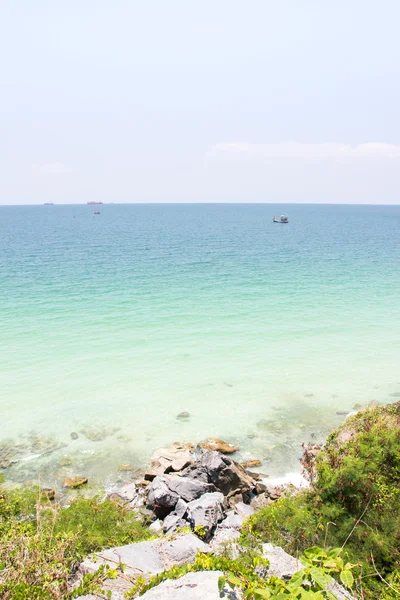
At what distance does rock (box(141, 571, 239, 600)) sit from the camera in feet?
16.8

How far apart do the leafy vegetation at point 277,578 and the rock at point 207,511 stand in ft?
14.0

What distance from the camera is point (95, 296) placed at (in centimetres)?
3784

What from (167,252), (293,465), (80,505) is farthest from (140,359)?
(167,252)

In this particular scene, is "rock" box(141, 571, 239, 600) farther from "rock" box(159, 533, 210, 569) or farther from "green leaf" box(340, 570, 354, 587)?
"rock" box(159, 533, 210, 569)

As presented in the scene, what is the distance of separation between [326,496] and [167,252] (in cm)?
6135

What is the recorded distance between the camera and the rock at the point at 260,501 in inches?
518

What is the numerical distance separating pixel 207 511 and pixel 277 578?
6.41m

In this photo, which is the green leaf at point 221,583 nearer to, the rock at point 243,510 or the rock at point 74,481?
the rock at point 243,510

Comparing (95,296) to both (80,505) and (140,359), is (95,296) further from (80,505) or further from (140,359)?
(80,505)

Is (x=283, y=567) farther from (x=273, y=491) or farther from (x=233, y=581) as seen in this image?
(x=273, y=491)

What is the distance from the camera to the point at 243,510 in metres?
12.5

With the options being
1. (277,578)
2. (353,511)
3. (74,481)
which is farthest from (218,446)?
(277,578)

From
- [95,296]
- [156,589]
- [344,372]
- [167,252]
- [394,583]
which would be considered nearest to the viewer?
[156,589]

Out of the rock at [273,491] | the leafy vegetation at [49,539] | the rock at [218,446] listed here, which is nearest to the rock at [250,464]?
the rock at [218,446]
